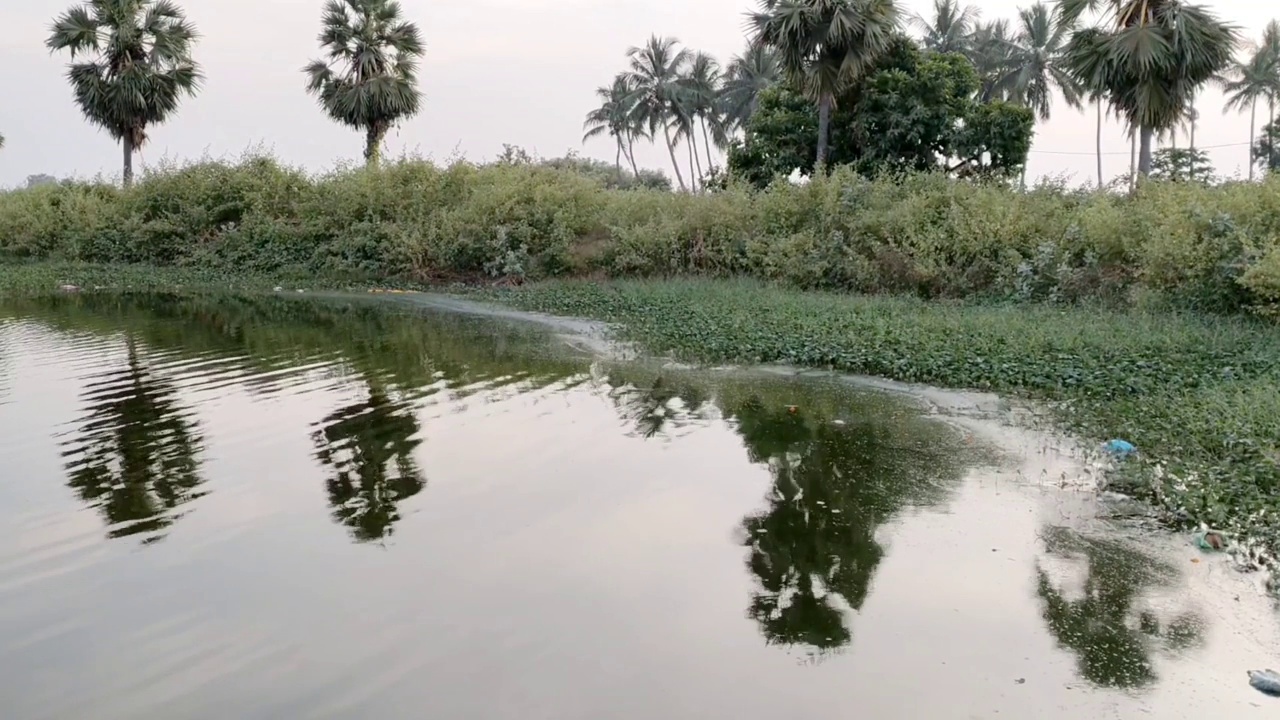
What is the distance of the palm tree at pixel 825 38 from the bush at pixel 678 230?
3104mm

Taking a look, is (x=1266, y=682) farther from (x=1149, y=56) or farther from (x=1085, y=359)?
(x=1149, y=56)

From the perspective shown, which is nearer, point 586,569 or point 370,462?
point 586,569

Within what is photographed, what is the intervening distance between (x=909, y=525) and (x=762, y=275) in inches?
543

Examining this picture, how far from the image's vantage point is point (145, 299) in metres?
22.0

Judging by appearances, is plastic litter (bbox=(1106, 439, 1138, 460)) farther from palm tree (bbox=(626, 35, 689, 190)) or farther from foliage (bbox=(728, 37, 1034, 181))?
palm tree (bbox=(626, 35, 689, 190))

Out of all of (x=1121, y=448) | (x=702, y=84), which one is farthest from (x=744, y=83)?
(x=1121, y=448)

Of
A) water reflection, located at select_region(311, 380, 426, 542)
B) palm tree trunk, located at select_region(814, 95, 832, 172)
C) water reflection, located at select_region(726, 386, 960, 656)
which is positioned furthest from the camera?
palm tree trunk, located at select_region(814, 95, 832, 172)

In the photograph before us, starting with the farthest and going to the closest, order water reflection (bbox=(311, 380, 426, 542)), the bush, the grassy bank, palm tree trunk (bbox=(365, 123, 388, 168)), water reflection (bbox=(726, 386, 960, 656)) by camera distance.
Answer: palm tree trunk (bbox=(365, 123, 388, 168))
the bush
the grassy bank
water reflection (bbox=(311, 380, 426, 542))
water reflection (bbox=(726, 386, 960, 656))

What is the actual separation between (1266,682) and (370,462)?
631cm

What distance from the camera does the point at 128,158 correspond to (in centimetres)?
3312

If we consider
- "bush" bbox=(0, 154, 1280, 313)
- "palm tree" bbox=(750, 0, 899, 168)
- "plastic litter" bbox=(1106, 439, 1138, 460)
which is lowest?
"plastic litter" bbox=(1106, 439, 1138, 460)

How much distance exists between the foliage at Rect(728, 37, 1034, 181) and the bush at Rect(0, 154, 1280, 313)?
3.40 meters

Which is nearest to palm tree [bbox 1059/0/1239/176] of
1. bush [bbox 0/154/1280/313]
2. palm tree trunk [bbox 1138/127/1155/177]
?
palm tree trunk [bbox 1138/127/1155/177]

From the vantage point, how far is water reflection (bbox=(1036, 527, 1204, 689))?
486 cm
